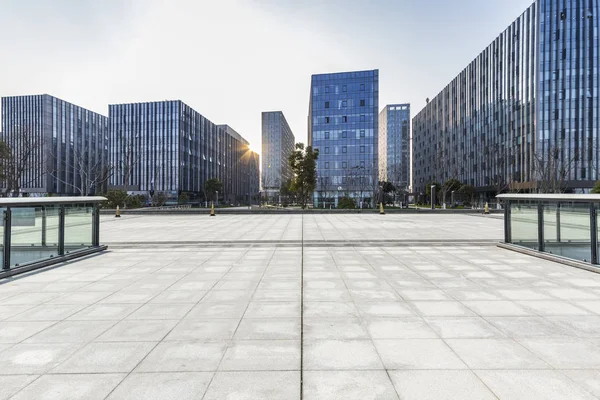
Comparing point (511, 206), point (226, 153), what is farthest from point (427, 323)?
point (226, 153)

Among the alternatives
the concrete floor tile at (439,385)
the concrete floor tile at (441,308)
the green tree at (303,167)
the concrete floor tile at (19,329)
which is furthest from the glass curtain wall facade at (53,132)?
the concrete floor tile at (439,385)

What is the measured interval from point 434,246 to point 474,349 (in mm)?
8245

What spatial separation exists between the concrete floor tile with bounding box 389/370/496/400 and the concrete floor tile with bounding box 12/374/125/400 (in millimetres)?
2755

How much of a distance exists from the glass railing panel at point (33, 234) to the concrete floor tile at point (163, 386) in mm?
6650

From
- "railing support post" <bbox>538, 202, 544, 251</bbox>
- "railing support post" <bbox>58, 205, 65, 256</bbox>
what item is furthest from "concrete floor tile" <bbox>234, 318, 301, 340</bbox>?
"railing support post" <bbox>538, 202, 544, 251</bbox>

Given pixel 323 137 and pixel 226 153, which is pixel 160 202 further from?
pixel 226 153

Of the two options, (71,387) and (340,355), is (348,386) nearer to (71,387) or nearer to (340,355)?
(340,355)

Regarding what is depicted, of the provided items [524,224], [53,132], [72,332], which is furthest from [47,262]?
[53,132]

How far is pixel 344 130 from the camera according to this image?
70500 mm

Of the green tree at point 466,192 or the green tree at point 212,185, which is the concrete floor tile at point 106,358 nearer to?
the green tree at point 466,192

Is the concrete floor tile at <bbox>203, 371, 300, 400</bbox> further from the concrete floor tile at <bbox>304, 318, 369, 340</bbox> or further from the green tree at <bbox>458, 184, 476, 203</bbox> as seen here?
the green tree at <bbox>458, 184, 476, 203</bbox>

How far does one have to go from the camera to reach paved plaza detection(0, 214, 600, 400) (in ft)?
9.78

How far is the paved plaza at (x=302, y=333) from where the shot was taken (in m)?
2.98

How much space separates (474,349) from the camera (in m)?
3.67
